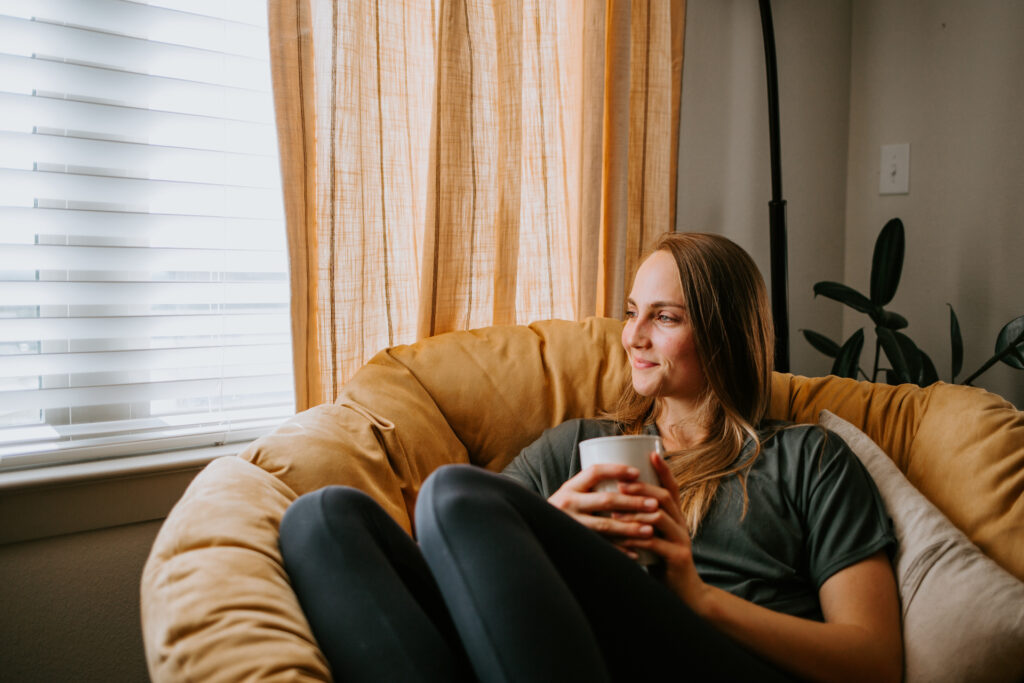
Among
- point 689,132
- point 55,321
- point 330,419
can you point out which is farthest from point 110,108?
point 689,132

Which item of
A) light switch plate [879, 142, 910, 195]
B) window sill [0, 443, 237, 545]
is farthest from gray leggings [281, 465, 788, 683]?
light switch plate [879, 142, 910, 195]

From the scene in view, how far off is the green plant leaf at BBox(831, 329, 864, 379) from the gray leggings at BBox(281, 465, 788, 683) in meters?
1.26

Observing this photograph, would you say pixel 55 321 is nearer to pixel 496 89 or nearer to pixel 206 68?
pixel 206 68

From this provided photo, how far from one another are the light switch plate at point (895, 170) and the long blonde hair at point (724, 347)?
121 cm

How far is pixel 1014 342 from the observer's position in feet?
5.46

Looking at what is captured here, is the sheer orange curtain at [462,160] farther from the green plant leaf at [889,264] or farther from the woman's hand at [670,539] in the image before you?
the woman's hand at [670,539]

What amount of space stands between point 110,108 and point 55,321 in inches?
16.7

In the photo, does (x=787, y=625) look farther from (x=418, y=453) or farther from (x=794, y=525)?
(x=418, y=453)

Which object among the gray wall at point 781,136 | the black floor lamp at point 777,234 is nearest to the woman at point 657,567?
the black floor lamp at point 777,234

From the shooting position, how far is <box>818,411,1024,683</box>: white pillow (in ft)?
3.06

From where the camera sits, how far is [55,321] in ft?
4.45

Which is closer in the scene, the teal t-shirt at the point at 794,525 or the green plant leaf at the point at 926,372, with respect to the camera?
the teal t-shirt at the point at 794,525

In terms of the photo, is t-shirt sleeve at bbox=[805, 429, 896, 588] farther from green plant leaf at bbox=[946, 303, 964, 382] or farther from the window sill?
the window sill

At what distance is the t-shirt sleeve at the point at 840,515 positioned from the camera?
3.37 ft
